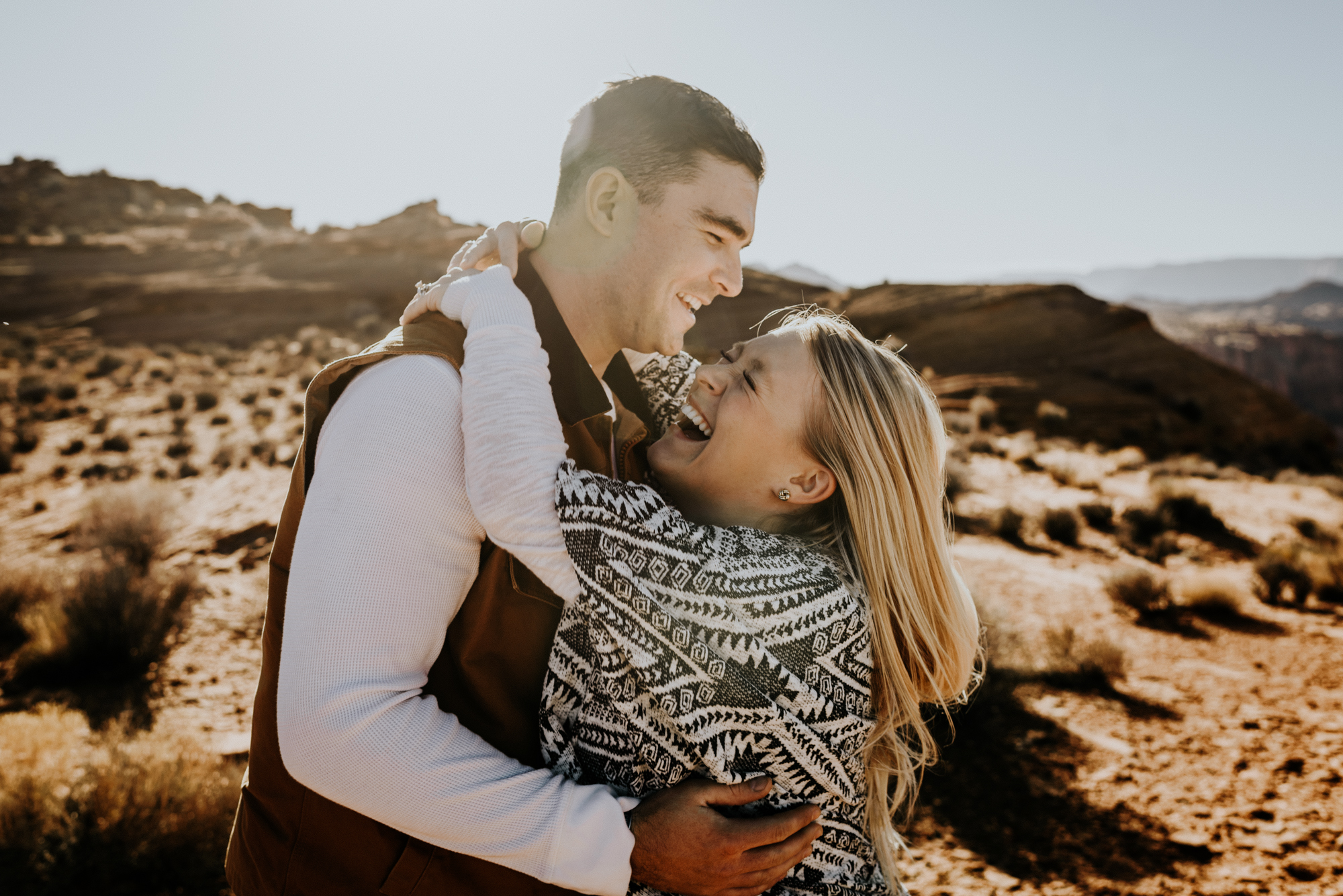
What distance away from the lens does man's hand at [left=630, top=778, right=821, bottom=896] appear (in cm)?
144

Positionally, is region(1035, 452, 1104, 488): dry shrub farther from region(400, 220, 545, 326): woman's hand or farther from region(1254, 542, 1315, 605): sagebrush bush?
region(400, 220, 545, 326): woman's hand

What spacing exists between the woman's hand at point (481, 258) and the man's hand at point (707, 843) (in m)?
1.19

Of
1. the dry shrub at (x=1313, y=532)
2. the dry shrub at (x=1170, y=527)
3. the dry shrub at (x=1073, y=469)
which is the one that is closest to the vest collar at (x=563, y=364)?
the dry shrub at (x=1170, y=527)

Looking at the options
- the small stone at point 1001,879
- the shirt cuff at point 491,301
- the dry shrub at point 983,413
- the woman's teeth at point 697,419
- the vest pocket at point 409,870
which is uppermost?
the shirt cuff at point 491,301

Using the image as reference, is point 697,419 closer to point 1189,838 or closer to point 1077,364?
point 1189,838

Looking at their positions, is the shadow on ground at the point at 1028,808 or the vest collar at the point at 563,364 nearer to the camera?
the vest collar at the point at 563,364

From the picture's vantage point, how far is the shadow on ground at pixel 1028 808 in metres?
3.64

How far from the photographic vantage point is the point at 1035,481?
46.3 ft

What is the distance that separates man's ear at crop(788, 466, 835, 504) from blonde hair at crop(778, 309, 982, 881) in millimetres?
35

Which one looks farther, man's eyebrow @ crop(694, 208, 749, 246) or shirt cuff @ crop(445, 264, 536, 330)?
man's eyebrow @ crop(694, 208, 749, 246)

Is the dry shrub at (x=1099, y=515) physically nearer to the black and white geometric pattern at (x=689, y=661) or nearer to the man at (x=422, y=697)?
the black and white geometric pattern at (x=689, y=661)

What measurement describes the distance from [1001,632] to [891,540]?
4669 millimetres

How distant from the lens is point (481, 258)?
2.09 metres

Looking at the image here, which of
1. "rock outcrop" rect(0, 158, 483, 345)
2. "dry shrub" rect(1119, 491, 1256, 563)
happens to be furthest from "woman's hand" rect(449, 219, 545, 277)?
"rock outcrop" rect(0, 158, 483, 345)
